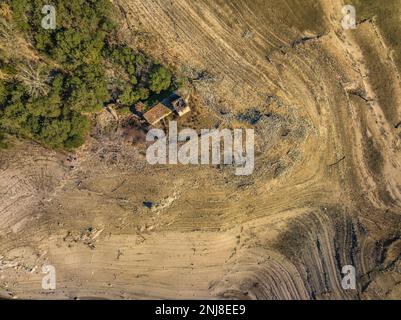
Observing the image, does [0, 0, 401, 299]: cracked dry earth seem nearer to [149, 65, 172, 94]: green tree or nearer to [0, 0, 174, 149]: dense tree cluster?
[149, 65, 172, 94]: green tree

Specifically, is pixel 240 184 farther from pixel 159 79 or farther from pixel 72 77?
pixel 72 77

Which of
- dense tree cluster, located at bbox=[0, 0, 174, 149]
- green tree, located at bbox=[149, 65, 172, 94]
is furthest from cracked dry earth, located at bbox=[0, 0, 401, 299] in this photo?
dense tree cluster, located at bbox=[0, 0, 174, 149]

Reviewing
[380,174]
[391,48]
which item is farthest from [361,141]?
[391,48]

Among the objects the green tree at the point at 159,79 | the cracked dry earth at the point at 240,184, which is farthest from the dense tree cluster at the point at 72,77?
the cracked dry earth at the point at 240,184

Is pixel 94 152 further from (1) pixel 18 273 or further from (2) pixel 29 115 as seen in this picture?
(1) pixel 18 273

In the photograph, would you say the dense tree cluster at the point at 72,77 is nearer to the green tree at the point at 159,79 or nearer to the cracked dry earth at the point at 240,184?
the green tree at the point at 159,79

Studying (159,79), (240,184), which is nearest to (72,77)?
(159,79)

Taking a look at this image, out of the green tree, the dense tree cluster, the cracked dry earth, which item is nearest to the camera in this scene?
the dense tree cluster
